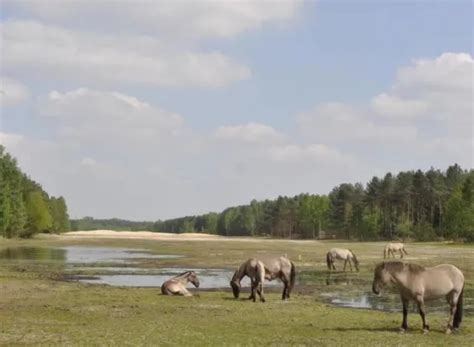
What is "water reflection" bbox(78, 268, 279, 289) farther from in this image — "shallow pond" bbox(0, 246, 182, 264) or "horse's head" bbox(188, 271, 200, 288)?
"shallow pond" bbox(0, 246, 182, 264)

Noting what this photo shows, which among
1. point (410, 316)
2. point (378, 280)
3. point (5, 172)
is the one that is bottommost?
point (410, 316)

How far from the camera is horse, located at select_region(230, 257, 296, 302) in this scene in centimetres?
2569

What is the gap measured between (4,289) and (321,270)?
23100mm

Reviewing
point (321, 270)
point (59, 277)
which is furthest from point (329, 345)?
point (321, 270)

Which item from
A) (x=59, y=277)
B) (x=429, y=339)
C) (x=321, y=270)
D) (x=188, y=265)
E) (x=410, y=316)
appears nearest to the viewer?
(x=429, y=339)

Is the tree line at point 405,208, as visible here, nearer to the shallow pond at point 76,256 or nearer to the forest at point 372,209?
the forest at point 372,209

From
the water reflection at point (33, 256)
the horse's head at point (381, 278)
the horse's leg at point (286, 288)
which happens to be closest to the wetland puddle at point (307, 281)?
the horse's leg at point (286, 288)

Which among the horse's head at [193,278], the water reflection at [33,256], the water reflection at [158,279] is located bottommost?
the water reflection at [158,279]

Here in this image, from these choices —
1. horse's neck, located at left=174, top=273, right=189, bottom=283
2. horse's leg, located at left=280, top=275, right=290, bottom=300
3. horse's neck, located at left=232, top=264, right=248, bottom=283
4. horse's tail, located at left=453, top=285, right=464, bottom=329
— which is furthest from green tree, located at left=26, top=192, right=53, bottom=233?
horse's tail, located at left=453, top=285, right=464, bottom=329

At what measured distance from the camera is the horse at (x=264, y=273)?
2569 cm

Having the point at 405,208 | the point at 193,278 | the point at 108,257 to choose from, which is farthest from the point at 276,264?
the point at 405,208

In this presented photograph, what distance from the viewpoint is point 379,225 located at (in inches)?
5482

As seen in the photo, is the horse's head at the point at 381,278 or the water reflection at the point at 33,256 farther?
the water reflection at the point at 33,256

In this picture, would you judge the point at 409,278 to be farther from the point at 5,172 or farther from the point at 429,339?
the point at 5,172
